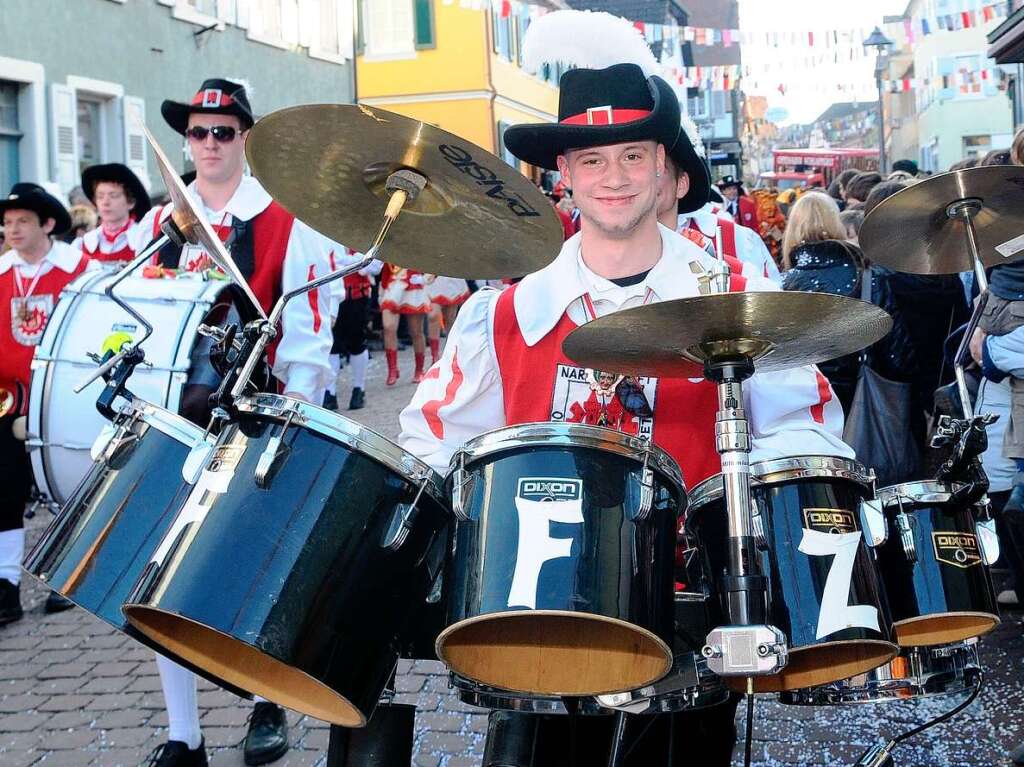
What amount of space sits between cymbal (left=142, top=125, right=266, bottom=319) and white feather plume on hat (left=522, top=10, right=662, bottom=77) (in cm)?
146

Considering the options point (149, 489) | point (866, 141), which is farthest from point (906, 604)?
point (866, 141)

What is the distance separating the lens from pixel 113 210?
21.0 ft

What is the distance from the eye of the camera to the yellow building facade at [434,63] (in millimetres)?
26328

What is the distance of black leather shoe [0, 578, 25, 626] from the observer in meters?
5.52

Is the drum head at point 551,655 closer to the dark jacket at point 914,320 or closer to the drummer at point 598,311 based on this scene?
the drummer at point 598,311

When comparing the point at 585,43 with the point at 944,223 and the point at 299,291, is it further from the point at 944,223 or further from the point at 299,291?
the point at 299,291

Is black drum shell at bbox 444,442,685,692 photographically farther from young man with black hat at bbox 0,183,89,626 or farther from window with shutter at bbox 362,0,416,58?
window with shutter at bbox 362,0,416,58

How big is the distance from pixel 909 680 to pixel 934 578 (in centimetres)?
22

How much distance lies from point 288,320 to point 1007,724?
268 centimetres

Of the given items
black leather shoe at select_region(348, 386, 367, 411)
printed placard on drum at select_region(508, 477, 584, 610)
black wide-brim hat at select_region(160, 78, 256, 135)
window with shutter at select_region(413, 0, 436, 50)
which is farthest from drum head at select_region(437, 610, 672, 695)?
window with shutter at select_region(413, 0, 436, 50)

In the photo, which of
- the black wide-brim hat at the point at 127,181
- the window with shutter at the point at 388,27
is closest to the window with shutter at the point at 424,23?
the window with shutter at the point at 388,27

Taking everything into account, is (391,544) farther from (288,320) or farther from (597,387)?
(288,320)

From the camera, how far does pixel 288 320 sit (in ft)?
12.9

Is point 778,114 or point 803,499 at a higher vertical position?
point 778,114
